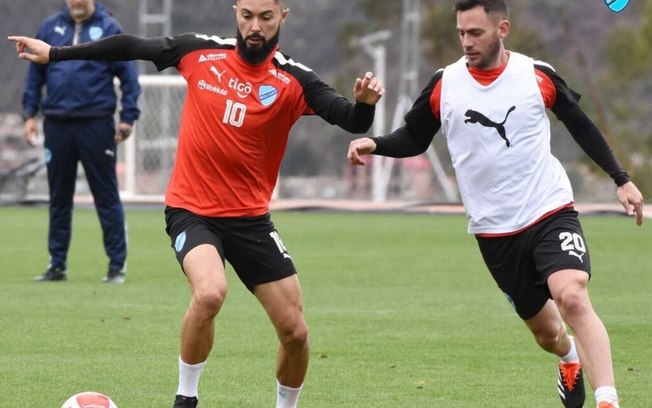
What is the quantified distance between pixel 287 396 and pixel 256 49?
1.59 metres

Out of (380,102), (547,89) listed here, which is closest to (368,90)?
(547,89)

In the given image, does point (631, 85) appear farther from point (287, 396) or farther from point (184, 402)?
point (184, 402)

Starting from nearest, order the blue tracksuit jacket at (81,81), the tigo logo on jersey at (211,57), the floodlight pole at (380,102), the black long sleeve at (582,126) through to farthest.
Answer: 1. the black long sleeve at (582,126)
2. the tigo logo on jersey at (211,57)
3. the blue tracksuit jacket at (81,81)
4. the floodlight pole at (380,102)

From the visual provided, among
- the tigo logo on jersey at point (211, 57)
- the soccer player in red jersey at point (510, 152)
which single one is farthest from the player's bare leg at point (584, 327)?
the tigo logo on jersey at point (211, 57)

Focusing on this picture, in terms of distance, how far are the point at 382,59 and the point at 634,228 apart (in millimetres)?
9007

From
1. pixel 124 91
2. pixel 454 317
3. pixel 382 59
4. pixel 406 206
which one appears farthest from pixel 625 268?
pixel 382 59

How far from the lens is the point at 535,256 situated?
251 inches

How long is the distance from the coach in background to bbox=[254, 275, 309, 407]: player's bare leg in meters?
5.33

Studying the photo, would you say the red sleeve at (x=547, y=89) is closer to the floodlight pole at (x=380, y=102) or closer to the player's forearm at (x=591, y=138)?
the player's forearm at (x=591, y=138)

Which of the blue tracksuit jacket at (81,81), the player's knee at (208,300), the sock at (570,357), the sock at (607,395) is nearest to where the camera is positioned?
the sock at (607,395)

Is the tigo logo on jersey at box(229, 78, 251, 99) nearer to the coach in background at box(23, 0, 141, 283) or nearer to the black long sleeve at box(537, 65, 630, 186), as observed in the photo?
the black long sleeve at box(537, 65, 630, 186)

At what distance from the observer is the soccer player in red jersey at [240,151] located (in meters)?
6.41

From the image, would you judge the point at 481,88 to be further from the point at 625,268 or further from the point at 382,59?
the point at 382,59

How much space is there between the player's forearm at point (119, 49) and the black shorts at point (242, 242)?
752mm
